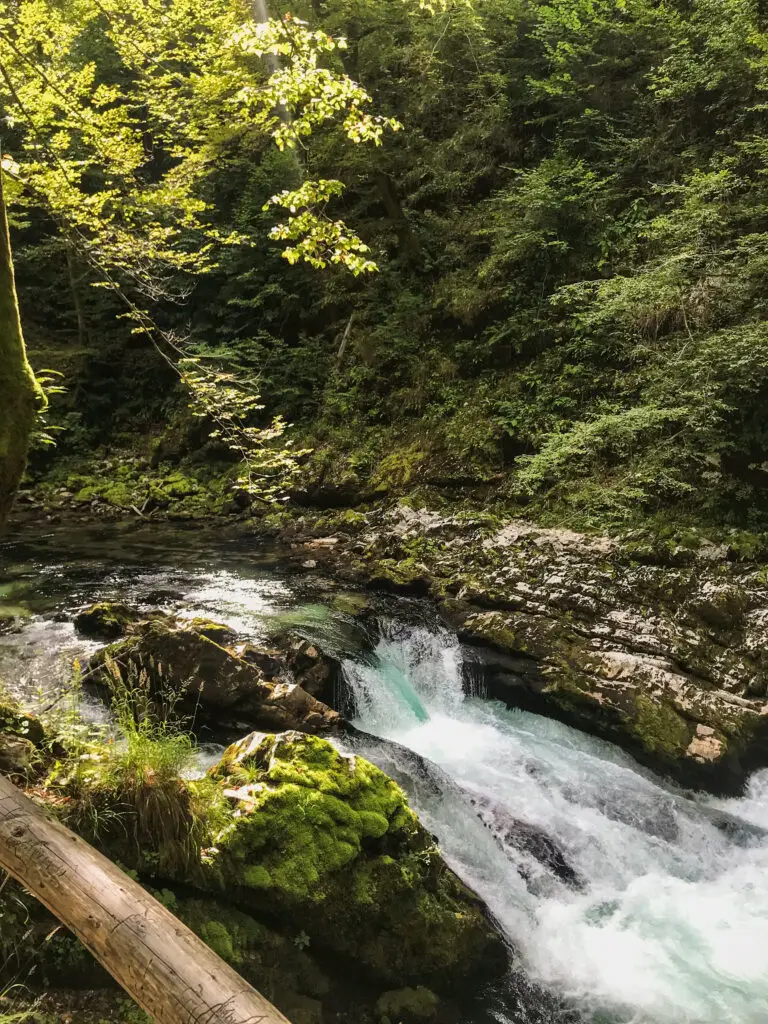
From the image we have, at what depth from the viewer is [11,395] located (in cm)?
332

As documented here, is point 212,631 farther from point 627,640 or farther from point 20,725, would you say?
point 627,640

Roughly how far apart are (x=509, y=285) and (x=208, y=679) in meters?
9.13

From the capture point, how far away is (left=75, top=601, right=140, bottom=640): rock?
703cm

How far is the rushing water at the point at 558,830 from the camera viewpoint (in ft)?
13.8

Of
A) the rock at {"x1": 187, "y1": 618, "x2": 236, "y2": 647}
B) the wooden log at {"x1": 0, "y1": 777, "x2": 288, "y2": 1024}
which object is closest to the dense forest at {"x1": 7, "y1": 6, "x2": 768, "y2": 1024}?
the wooden log at {"x1": 0, "y1": 777, "x2": 288, "y2": 1024}


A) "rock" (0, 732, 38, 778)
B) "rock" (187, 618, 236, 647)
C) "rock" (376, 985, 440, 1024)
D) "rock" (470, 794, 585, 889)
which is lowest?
"rock" (376, 985, 440, 1024)

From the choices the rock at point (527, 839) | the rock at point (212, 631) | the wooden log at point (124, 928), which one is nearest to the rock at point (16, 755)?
the wooden log at point (124, 928)

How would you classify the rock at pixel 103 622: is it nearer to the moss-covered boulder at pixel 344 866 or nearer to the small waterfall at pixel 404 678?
the small waterfall at pixel 404 678

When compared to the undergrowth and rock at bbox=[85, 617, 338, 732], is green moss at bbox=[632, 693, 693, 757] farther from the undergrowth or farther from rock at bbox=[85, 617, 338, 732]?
the undergrowth

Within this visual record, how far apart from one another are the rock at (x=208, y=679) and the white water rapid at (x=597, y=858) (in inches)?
31.6

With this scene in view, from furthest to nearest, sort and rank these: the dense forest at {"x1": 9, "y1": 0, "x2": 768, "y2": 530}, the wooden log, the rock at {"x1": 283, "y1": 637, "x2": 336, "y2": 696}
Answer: the dense forest at {"x1": 9, "y1": 0, "x2": 768, "y2": 530}
the rock at {"x1": 283, "y1": 637, "x2": 336, "y2": 696}
the wooden log

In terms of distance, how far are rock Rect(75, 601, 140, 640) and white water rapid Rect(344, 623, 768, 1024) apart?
264 centimetres

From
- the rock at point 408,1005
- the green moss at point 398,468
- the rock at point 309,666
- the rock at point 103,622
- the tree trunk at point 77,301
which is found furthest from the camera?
the tree trunk at point 77,301

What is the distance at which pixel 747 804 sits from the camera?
226 inches
